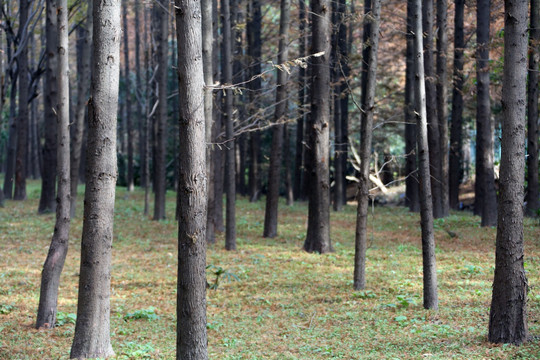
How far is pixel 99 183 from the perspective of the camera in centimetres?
611

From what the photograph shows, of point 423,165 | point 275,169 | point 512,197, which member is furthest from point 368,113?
point 275,169

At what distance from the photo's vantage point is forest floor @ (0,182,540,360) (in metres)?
7.14

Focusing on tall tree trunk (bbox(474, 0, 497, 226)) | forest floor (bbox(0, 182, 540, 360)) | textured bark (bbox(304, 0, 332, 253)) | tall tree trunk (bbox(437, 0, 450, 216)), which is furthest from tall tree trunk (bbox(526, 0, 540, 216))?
textured bark (bbox(304, 0, 332, 253))

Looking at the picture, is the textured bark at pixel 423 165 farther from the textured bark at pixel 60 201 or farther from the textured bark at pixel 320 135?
the textured bark at pixel 60 201

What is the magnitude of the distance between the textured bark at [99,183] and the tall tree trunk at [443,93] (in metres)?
12.7

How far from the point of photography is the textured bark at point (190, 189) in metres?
5.07

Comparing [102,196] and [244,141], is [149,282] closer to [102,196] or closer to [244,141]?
[102,196]

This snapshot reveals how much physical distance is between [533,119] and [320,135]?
635 centimetres

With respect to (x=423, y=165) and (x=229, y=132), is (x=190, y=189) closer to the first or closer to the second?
(x=423, y=165)

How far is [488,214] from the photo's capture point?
16.9 meters

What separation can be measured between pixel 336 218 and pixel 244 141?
9374 millimetres

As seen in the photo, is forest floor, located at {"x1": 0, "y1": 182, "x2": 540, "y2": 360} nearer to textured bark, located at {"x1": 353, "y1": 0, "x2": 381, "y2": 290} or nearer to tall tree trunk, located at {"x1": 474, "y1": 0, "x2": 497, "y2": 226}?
tall tree trunk, located at {"x1": 474, "y1": 0, "x2": 497, "y2": 226}

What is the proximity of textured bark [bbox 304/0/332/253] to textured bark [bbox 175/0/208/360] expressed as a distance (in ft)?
28.0

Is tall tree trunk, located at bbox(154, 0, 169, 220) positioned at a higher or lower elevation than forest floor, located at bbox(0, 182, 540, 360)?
higher
